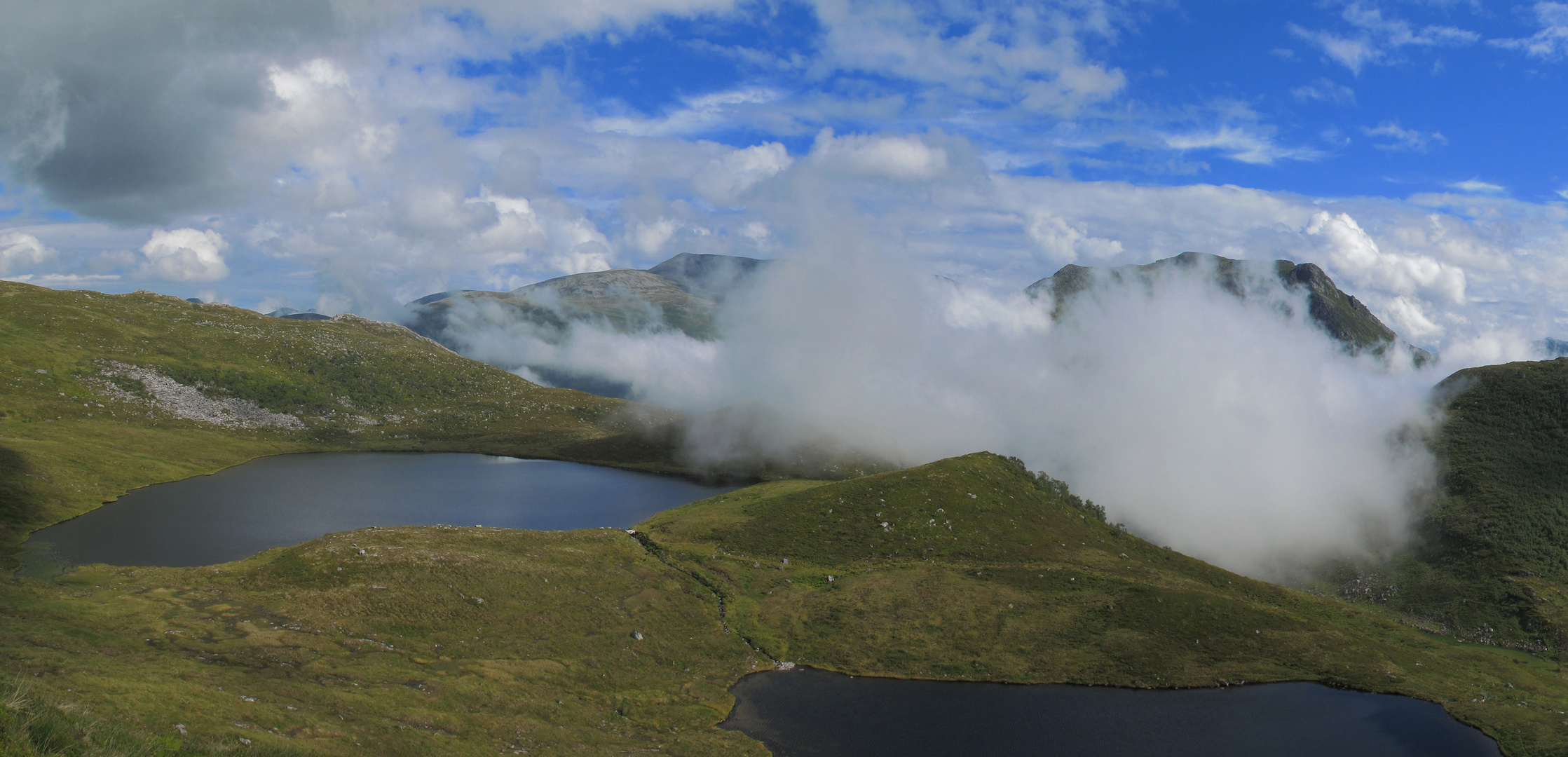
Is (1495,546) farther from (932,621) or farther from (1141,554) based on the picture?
(932,621)

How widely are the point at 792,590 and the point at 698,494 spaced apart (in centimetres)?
7126

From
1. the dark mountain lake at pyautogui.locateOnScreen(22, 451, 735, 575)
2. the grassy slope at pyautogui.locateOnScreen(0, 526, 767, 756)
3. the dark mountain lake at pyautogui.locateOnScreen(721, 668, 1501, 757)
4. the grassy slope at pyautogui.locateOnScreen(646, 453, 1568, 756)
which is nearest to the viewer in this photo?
the grassy slope at pyautogui.locateOnScreen(0, 526, 767, 756)

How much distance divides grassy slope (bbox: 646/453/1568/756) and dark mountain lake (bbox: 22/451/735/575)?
33.5 m

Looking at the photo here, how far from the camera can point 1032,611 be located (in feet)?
267

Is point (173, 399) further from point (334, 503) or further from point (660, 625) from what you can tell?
point (660, 625)

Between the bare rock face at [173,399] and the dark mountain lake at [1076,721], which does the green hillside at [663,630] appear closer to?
the dark mountain lake at [1076,721]

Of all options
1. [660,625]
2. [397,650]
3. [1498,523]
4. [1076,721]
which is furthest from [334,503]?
[1498,523]

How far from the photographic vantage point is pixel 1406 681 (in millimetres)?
72188

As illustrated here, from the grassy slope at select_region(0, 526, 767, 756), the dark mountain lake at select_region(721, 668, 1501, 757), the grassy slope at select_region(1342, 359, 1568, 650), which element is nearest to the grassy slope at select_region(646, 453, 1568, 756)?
the dark mountain lake at select_region(721, 668, 1501, 757)

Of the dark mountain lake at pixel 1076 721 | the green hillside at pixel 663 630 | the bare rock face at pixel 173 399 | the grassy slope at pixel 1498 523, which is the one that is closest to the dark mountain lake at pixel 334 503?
the green hillside at pixel 663 630

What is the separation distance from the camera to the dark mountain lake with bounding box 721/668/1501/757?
189 ft

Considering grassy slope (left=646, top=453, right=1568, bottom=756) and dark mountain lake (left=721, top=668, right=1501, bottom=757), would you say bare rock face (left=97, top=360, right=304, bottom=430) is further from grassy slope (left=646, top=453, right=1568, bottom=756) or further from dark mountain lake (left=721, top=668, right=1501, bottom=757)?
dark mountain lake (left=721, top=668, right=1501, bottom=757)

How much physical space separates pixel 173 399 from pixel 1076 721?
725 feet

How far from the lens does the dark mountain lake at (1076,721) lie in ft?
189
